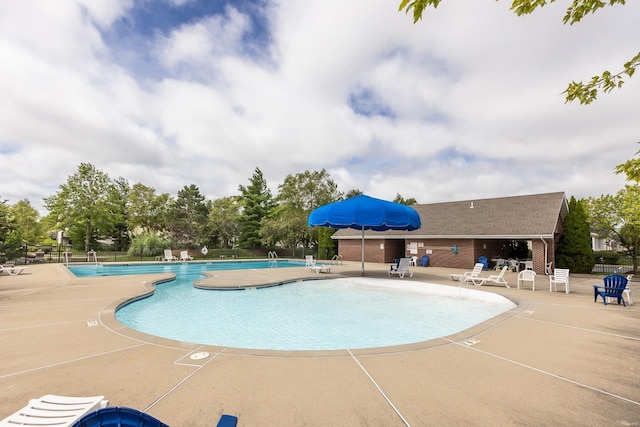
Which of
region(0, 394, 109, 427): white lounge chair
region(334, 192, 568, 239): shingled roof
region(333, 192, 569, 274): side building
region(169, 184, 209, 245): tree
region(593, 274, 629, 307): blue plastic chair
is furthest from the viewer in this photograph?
region(169, 184, 209, 245): tree

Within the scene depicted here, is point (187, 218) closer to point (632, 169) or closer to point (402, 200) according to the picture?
point (402, 200)

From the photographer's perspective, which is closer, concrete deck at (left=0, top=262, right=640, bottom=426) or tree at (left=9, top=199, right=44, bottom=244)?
concrete deck at (left=0, top=262, right=640, bottom=426)

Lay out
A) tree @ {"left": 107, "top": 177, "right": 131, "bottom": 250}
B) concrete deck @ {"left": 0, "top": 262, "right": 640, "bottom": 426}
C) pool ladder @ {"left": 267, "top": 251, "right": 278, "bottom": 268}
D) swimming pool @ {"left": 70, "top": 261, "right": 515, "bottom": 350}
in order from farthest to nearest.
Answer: tree @ {"left": 107, "top": 177, "right": 131, "bottom": 250} → pool ladder @ {"left": 267, "top": 251, "right": 278, "bottom": 268} → swimming pool @ {"left": 70, "top": 261, "right": 515, "bottom": 350} → concrete deck @ {"left": 0, "top": 262, "right": 640, "bottom": 426}

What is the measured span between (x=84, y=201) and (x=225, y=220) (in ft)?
51.6

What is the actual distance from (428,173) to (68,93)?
127 feet

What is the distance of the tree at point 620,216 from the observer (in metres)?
18.6

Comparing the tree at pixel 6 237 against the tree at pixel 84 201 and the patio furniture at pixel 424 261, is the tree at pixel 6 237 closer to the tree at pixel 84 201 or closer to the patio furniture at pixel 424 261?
the tree at pixel 84 201

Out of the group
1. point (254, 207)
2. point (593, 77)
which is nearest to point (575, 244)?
point (593, 77)

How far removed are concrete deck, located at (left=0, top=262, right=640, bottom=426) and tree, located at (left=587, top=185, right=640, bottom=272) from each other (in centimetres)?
1858

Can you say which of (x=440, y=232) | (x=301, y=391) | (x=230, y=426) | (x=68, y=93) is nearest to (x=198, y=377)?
(x=301, y=391)

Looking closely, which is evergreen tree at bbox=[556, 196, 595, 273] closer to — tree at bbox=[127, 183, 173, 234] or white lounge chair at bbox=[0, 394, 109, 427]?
white lounge chair at bbox=[0, 394, 109, 427]

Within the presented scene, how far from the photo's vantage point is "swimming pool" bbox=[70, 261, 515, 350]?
7008mm

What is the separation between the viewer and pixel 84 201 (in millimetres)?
34031

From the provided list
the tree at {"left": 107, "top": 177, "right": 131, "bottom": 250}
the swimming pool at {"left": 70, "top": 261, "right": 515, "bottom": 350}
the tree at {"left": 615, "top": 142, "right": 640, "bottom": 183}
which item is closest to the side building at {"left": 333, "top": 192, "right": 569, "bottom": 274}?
the swimming pool at {"left": 70, "top": 261, "right": 515, "bottom": 350}
